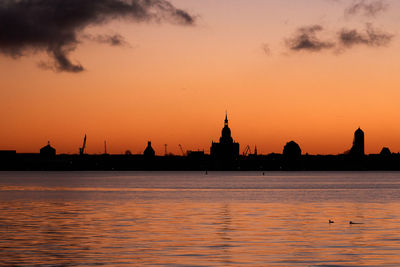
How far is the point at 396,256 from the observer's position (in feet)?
143

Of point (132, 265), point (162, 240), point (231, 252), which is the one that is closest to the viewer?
point (132, 265)

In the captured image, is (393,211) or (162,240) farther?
(393,211)

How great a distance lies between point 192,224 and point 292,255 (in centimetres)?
2460

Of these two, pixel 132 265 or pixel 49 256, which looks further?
pixel 49 256

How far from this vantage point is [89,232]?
59188 millimetres

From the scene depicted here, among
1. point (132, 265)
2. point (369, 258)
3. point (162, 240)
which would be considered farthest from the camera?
point (162, 240)

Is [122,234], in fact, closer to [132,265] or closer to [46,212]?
[132,265]

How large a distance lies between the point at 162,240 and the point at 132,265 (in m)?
13.2

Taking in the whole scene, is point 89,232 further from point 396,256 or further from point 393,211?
point 393,211

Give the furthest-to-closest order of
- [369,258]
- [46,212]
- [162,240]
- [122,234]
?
[46,212] < [122,234] < [162,240] < [369,258]

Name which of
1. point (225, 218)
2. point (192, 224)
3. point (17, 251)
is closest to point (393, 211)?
point (225, 218)

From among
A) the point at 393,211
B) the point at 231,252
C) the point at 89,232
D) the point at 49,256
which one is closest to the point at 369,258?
the point at 231,252

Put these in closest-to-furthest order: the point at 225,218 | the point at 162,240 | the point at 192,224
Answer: the point at 162,240 → the point at 192,224 → the point at 225,218

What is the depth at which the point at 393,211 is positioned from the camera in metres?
88.8
